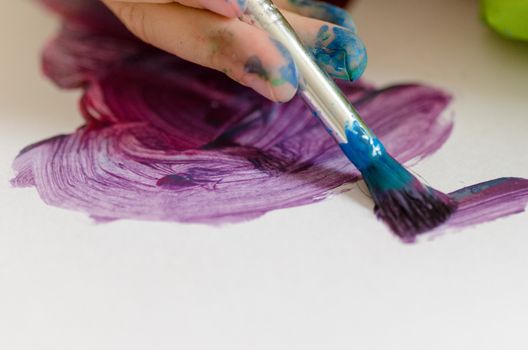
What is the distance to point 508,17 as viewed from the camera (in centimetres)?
80

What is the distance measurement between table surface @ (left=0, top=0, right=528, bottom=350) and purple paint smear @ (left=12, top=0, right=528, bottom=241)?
0.02 meters

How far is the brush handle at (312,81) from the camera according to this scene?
63 cm

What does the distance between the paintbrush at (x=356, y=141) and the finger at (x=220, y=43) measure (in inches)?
0.7

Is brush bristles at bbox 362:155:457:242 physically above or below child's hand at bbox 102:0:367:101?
below

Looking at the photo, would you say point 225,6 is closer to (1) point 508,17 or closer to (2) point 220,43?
(2) point 220,43

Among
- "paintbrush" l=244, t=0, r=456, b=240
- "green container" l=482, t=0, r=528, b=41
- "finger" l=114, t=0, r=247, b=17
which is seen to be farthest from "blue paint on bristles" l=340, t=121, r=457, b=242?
"green container" l=482, t=0, r=528, b=41

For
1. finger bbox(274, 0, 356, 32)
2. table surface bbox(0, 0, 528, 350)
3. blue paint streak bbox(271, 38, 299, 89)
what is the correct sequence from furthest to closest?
finger bbox(274, 0, 356, 32)
blue paint streak bbox(271, 38, 299, 89)
table surface bbox(0, 0, 528, 350)

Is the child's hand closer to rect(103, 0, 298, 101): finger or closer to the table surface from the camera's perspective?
rect(103, 0, 298, 101): finger

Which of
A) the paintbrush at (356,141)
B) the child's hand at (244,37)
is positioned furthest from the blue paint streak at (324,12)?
the paintbrush at (356,141)

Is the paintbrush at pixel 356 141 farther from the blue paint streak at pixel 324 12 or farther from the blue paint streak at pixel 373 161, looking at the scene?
the blue paint streak at pixel 324 12

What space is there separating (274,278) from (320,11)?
13.7 inches

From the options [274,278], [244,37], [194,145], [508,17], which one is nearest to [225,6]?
[244,37]

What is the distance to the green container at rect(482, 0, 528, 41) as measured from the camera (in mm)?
780

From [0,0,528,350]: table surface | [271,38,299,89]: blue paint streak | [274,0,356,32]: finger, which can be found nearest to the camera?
[0,0,528,350]: table surface
